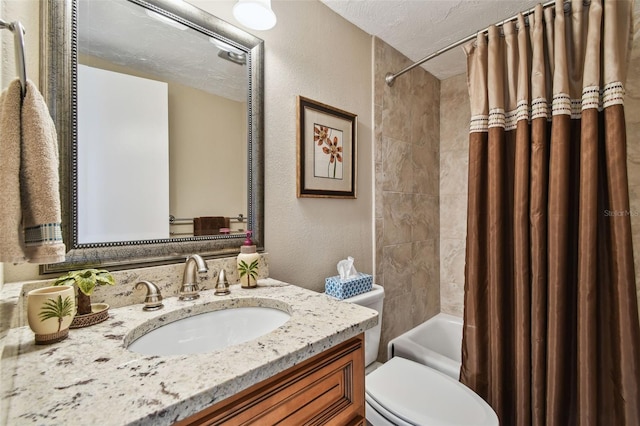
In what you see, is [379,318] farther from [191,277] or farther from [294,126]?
[294,126]

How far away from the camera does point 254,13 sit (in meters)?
1.02

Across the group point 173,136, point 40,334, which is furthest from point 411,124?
point 40,334

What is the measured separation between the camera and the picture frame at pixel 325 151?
131 cm

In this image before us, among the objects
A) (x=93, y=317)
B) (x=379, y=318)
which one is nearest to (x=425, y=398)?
(x=379, y=318)

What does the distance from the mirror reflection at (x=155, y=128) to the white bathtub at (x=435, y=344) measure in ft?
3.84

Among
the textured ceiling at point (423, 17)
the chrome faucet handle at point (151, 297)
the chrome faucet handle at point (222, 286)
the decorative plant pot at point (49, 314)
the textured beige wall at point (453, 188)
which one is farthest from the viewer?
the textured beige wall at point (453, 188)

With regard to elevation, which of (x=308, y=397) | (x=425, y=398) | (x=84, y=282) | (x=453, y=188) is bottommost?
(x=425, y=398)

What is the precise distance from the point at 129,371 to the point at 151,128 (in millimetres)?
729

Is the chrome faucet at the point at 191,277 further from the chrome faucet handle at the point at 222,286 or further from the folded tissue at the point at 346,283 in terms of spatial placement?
the folded tissue at the point at 346,283

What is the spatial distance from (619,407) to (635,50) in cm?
170

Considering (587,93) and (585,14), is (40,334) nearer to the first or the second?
(587,93)

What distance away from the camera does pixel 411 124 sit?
198 centimetres

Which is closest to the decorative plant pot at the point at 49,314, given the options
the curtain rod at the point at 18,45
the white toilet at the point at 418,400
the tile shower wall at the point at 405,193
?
the curtain rod at the point at 18,45

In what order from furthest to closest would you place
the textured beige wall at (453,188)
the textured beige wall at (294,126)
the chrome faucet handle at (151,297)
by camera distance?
the textured beige wall at (453,188)
the textured beige wall at (294,126)
the chrome faucet handle at (151,297)
